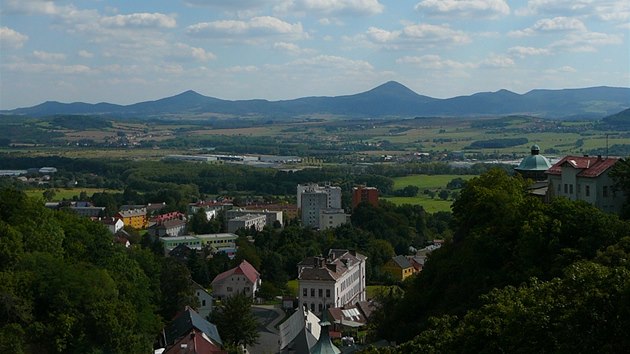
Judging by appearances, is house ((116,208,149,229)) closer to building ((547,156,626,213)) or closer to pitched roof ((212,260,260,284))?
pitched roof ((212,260,260,284))

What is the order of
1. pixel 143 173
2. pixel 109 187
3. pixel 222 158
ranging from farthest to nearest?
pixel 222 158
pixel 143 173
pixel 109 187

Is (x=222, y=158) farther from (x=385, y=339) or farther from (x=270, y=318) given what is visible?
(x=385, y=339)

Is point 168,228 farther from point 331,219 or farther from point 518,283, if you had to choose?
point 518,283

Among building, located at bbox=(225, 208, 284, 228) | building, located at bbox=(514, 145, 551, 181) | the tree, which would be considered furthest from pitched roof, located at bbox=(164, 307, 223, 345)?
building, located at bbox=(225, 208, 284, 228)

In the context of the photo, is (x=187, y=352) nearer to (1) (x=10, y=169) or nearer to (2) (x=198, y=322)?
(2) (x=198, y=322)

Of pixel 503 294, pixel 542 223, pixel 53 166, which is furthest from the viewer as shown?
pixel 53 166

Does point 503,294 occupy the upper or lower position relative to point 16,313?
upper

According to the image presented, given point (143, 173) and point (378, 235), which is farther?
point (143, 173)

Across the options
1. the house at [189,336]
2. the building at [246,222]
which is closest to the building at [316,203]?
the building at [246,222]

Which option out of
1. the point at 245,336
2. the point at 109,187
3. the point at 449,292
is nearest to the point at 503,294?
the point at 449,292
